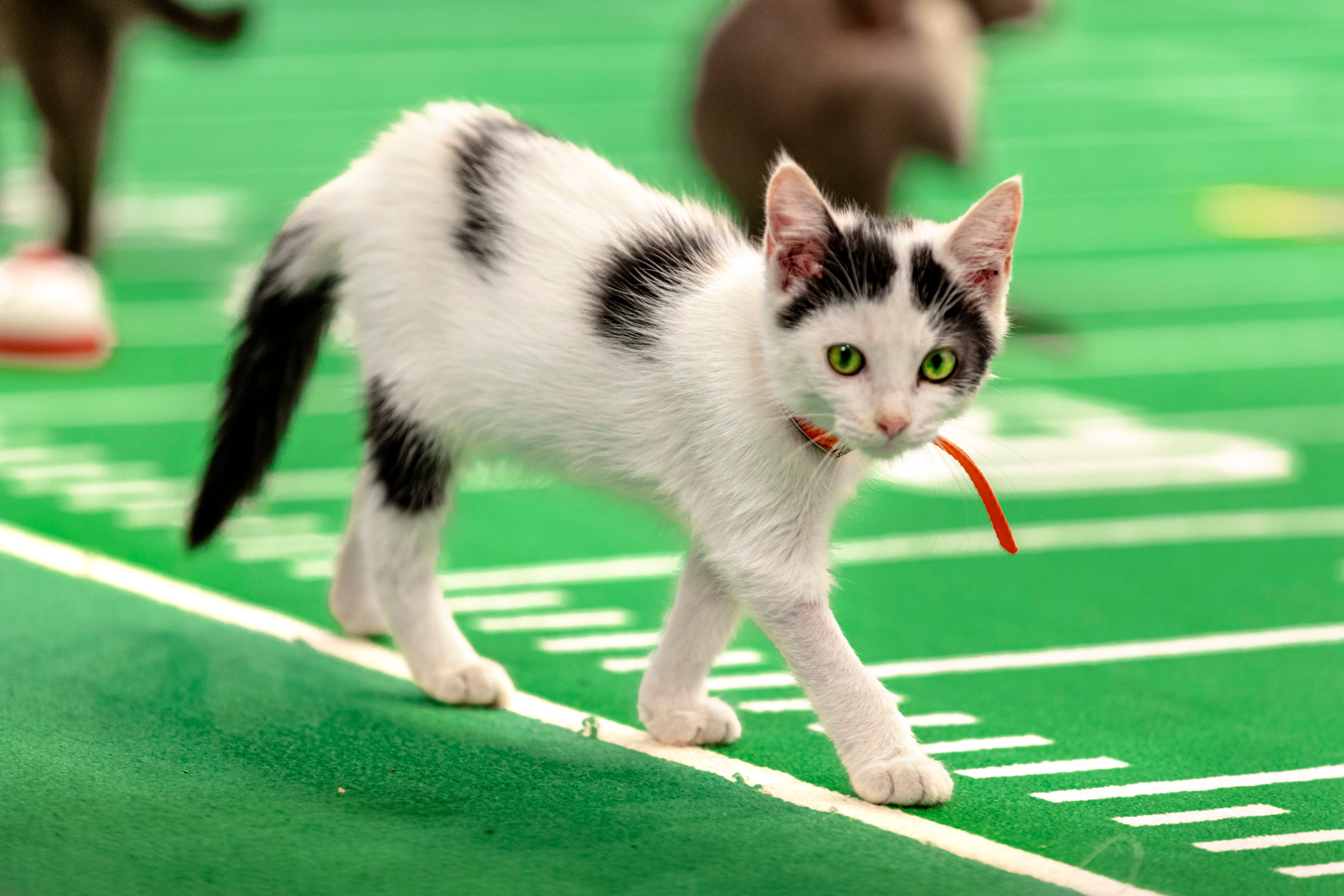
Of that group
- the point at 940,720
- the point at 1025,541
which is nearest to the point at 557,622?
the point at 940,720

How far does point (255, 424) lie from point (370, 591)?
21.9 inches

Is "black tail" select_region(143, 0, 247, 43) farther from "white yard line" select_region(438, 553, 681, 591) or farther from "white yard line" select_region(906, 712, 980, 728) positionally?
"white yard line" select_region(906, 712, 980, 728)

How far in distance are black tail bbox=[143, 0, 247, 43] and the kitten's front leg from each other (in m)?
5.84

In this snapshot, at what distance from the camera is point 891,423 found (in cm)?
357

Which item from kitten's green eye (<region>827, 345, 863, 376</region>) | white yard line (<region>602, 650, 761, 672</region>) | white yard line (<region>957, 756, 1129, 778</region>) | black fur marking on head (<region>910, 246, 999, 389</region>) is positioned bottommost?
white yard line (<region>602, 650, 761, 672</region>)

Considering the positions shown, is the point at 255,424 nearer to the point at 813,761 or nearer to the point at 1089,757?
the point at 813,761

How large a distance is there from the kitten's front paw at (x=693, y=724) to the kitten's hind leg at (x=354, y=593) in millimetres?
888

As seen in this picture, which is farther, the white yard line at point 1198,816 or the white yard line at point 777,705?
the white yard line at point 777,705

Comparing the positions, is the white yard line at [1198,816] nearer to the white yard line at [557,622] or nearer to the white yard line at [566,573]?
the white yard line at [557,622]

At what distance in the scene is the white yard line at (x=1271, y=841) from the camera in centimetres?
377

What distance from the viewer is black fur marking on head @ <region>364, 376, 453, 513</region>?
440 centimetres

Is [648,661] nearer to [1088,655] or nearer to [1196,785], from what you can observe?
[1088,655]

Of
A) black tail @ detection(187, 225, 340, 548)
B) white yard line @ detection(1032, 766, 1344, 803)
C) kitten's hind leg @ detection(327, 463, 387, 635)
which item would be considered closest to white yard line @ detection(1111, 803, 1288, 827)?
white yard line @ detection(1032, 766, 1344, 803)

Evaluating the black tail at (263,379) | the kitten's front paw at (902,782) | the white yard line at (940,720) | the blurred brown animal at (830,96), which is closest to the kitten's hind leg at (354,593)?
the black tail at (263,379)
